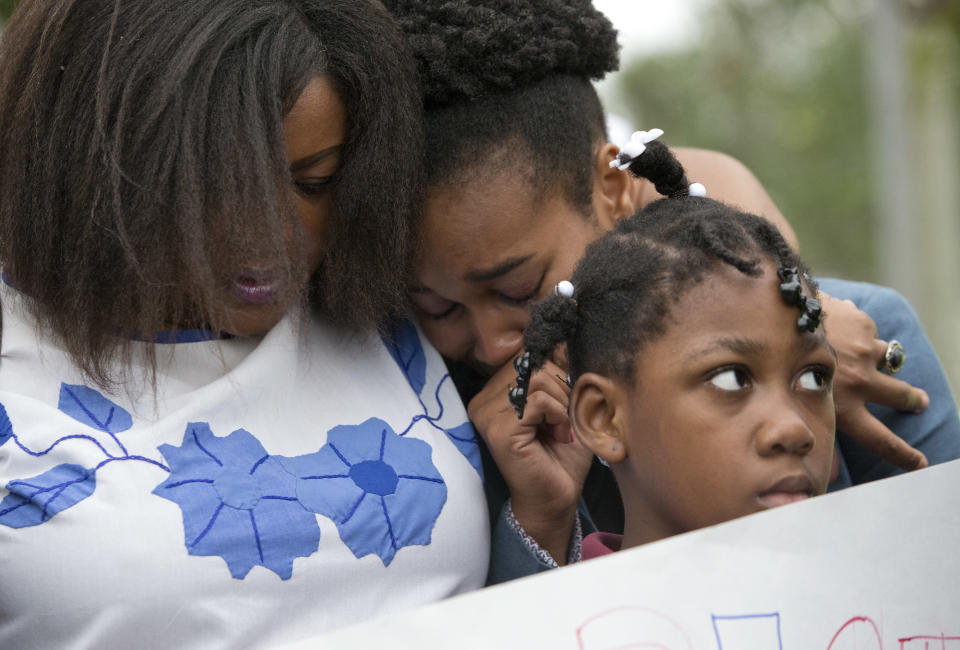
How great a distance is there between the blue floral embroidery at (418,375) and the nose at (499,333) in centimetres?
10

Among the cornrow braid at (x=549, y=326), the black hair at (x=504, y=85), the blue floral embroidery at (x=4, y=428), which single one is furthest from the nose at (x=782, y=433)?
the blue floral embroidery at (x=4, y=428)

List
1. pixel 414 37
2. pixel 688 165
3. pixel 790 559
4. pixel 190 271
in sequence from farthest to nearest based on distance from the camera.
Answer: pixel 688 165
pixel 414 37
pixel 190 271
pixel 790 559

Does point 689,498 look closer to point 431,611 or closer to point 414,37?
point 431,611

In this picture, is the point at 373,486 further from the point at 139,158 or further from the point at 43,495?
the point at 139,158

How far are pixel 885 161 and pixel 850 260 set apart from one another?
23.3 feet

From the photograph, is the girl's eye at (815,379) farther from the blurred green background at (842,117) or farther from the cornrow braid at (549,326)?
the blurred green background at (842,117)

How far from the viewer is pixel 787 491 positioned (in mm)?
1400

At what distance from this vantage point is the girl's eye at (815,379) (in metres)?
1.46

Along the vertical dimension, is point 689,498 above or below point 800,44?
above

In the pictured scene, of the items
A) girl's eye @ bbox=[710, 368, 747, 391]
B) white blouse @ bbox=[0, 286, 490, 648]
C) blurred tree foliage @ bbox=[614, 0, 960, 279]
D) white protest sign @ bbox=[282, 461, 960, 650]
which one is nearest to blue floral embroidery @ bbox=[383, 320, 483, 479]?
white blouse @ bbox=[0, 286, 490, 648]

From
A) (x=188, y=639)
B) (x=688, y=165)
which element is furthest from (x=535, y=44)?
(x=188, y=639)

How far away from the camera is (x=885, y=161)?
8102mm

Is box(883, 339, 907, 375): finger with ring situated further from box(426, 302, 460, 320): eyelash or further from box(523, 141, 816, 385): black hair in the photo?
box(426, 302, 460, 320): eyelash

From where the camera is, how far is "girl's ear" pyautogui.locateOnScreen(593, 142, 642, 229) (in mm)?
1896
